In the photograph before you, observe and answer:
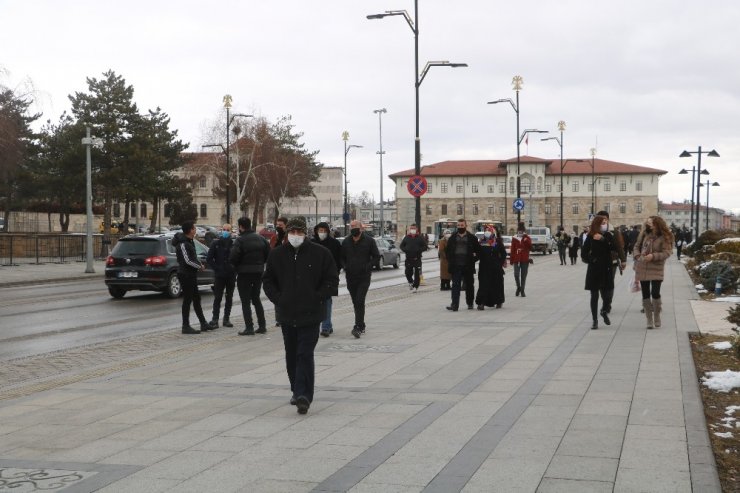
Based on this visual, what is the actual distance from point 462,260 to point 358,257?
13.3ft

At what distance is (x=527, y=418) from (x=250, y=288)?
7.55 m

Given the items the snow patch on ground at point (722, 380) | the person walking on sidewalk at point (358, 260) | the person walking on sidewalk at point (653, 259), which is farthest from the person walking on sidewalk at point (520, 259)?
the snow patch on ground at point (722, 380)

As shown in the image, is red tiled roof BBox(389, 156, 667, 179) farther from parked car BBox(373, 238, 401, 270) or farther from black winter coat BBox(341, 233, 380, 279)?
black winter coat BBox(341, 233, 380, 279)

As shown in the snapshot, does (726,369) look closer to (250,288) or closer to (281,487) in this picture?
(281,487)

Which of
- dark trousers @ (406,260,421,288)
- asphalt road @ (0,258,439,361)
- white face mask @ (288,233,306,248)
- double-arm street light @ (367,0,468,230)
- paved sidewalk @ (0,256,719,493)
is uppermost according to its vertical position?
double-arm street light @ (367,0,468,230)

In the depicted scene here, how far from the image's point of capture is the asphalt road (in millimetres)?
13117

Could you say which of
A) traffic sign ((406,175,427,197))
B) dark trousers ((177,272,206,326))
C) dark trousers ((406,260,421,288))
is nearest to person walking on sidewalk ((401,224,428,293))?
dark trousers ((406,260,421,288))

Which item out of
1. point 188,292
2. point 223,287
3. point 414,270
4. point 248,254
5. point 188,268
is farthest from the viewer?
point 414,270

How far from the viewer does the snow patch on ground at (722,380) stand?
26.9 feet

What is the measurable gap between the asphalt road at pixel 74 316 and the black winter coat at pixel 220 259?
1.52 metres

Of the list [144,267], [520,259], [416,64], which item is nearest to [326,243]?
[520,259]

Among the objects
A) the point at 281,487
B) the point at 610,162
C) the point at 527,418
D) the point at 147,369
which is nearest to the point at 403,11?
the point at 147,369

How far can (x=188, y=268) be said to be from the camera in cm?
1366

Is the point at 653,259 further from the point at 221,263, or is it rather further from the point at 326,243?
the point at 221,263
